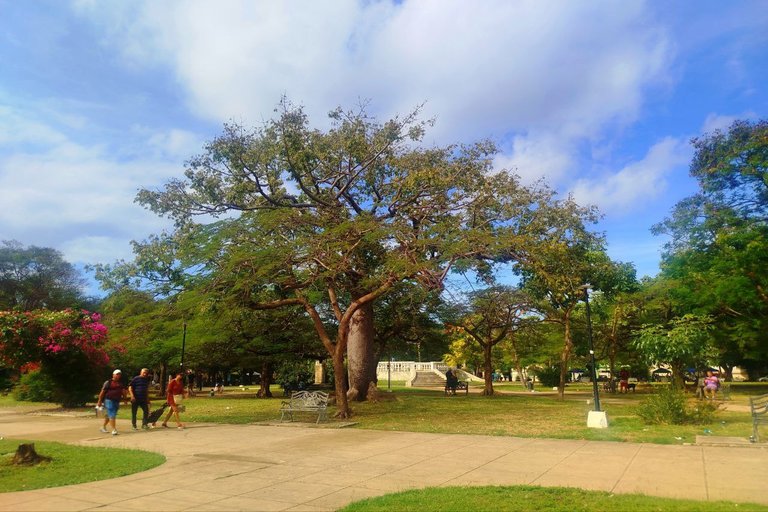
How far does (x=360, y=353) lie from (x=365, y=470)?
15203 millimetres

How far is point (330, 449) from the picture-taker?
11008 mm

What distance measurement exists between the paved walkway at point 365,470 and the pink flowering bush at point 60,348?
30.0ft

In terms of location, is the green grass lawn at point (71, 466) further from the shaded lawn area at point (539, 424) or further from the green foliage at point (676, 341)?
the green foliage at point (676, 341)

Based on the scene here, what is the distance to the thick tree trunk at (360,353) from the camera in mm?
23703

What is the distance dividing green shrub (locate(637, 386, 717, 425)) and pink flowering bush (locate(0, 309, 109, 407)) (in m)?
19.6

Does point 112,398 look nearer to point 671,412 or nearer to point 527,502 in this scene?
point 527,502

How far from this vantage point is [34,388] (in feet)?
82.4

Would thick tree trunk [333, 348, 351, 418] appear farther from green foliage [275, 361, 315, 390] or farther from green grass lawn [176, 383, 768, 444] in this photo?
green foliage [275, 361, 315, 390]

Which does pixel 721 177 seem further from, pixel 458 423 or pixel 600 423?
pixel 458 423

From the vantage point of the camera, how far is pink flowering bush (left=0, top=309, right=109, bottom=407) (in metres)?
20.5

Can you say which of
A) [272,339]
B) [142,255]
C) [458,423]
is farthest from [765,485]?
[272,339]

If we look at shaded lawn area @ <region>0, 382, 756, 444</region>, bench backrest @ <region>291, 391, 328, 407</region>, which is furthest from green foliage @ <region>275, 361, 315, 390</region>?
bench backrest @ <region>291, 391, 328, 407</region>

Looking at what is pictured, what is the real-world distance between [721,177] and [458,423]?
17.6 m

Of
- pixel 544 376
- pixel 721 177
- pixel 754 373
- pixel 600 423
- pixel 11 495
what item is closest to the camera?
pixel 11 495
